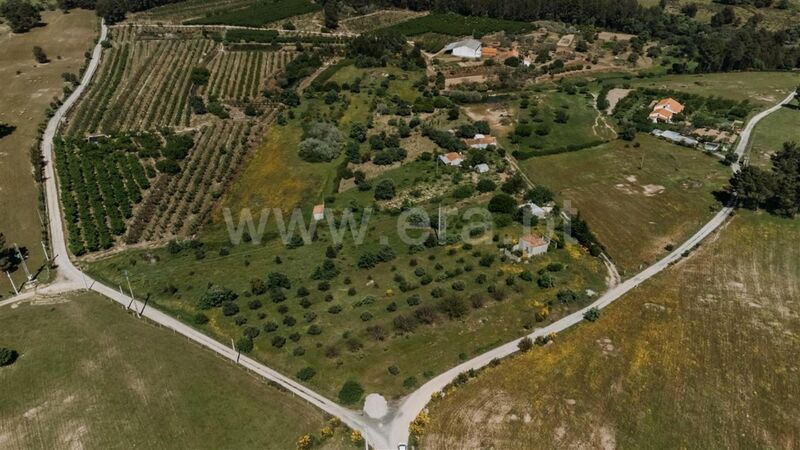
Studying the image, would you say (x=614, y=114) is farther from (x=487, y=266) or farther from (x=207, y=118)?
(x=207, y=118)

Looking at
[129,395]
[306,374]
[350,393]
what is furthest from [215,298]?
[350,393]

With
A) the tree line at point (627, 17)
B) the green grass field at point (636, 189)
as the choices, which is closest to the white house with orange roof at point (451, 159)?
the green grass field at point (636, 189)

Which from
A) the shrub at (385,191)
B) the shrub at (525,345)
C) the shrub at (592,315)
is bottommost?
the shrub at (592,315)

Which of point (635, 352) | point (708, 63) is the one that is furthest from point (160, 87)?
point (708, 63)

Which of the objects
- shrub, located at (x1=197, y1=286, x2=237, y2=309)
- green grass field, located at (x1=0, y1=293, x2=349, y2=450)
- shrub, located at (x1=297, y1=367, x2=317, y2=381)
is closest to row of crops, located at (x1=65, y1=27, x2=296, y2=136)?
shrub, located at (x1=197, y1=286, x2=237, y2=309)

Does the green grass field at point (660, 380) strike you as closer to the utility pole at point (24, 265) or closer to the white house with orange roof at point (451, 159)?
the white house with orange roof at point (451, 159)
